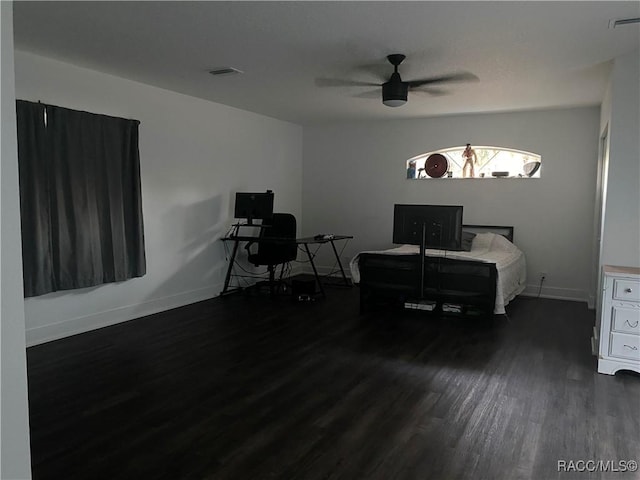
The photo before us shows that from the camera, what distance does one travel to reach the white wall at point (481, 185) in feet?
19.9

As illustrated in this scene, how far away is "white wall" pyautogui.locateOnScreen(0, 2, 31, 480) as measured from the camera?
4.49ft

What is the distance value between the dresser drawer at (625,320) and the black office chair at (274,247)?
356 cm

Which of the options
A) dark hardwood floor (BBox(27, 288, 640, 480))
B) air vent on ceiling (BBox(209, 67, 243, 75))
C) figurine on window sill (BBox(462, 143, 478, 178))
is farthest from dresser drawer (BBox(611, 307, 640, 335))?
air vent on ceiling (BBox(209, 67, 243, 75))

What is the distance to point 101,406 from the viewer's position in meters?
2.93

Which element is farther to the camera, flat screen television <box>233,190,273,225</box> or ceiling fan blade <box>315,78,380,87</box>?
flat screen television <box>233,190,273,225</box>

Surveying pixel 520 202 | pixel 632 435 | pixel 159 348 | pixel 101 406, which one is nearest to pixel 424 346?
pixel 632 435

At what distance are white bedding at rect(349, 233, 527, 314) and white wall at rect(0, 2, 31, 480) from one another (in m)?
4.22

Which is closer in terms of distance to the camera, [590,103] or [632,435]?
[632,435]

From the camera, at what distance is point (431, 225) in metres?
4.98

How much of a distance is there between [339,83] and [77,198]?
106 inches

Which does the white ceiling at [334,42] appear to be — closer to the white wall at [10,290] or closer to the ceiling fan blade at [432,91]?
the ceiling fan blade at [432,91]

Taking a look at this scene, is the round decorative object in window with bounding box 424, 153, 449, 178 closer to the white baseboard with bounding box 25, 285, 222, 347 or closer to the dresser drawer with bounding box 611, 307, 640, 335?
the white baseboard with bounding box 25, 285, 222, 347

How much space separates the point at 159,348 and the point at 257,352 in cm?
84

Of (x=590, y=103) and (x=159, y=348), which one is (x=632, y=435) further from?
(x=590, y=103)
